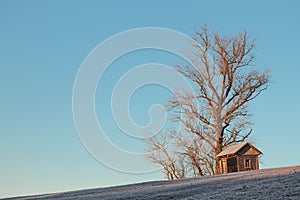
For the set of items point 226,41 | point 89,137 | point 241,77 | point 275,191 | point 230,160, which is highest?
point 226,41

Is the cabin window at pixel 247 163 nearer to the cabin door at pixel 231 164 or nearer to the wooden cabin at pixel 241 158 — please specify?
the wooden cabin at pixel 241 158

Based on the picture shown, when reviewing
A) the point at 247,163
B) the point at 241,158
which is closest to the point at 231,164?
the point at 241,158

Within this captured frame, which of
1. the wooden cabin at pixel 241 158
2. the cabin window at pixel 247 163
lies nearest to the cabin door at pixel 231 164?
the wooden cabin at pixel 241 158

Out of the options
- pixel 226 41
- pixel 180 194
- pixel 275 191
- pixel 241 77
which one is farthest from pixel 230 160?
pixel 275 191

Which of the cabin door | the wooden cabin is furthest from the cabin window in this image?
the cabin door

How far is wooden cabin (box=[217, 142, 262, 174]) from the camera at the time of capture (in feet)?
76.1

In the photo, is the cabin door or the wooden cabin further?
the cabin door

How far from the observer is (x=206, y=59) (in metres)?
27.9

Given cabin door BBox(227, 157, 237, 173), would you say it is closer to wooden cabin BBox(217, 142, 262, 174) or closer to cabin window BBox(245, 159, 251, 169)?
wooden cabin BBox(217, 142, 262, 174)

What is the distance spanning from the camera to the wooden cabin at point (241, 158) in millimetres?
23188

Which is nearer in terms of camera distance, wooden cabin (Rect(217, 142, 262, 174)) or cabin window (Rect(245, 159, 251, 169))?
wooden cabin (Rect(217, 142, 262, 174))

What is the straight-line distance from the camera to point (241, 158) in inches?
915

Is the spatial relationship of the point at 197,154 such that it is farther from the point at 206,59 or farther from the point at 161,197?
the point at 161,197

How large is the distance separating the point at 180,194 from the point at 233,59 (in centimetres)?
1882
